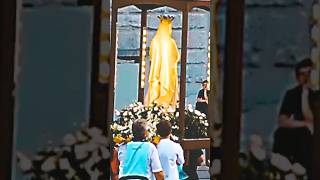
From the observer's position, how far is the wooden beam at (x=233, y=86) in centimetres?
254

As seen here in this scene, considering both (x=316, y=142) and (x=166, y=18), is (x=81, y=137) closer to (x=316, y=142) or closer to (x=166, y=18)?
(x=316, y=142)

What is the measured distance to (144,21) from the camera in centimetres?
601

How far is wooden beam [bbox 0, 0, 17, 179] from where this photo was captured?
8.31 ft

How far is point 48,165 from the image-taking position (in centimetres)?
255

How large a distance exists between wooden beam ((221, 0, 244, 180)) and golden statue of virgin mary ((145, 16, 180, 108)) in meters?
2.75

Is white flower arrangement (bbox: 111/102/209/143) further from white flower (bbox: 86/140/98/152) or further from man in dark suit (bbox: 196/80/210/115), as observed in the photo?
white flower (bbox: 86/140/98/152)

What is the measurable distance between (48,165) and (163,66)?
10.3 ft

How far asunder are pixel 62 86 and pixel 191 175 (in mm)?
2767

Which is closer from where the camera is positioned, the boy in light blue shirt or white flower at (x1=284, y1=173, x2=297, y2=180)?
white flower at (x1=284, y1=173, x2=297, y2=180)

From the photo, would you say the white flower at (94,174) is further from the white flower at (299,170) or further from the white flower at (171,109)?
the white flower at (171,109)

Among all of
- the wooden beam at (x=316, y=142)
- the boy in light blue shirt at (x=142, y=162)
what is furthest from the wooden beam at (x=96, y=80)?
the boy in light blue shirt at (x=142, y=162)

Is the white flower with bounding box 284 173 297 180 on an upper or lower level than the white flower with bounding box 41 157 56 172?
lower

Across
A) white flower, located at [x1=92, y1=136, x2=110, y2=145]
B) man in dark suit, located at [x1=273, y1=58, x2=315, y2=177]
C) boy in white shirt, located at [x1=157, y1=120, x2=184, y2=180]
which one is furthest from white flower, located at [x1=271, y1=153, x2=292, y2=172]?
boy in white shirt, located at [x1=157, y1=120, x2=184, y2=180]

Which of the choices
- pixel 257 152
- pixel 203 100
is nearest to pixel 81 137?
pixel 257 152
